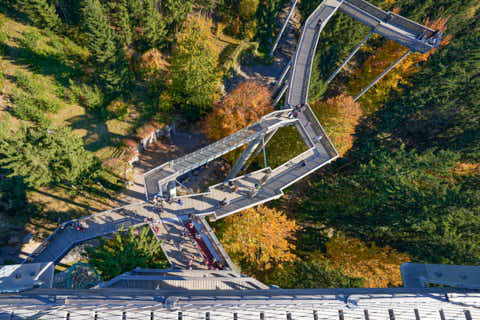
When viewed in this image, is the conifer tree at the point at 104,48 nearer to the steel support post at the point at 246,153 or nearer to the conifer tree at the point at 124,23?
the conifer tree at the point at 124,23

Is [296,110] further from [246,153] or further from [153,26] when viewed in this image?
[153,26]

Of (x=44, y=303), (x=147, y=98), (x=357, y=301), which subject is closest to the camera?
(x=44, y=303)

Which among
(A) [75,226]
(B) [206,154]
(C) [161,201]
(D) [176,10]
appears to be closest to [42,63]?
(D) [176,10]

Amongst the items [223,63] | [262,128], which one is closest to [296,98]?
[262,128]

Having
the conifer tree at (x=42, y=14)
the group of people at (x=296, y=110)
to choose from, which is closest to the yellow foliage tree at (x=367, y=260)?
the group of people at (x=296, y=110)

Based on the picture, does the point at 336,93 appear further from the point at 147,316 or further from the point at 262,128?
the point at 147,316

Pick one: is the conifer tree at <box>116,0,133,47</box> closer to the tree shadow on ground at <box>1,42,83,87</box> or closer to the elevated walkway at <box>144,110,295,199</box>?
the tree shadow on ground at <box>1,42,83,87</box>
